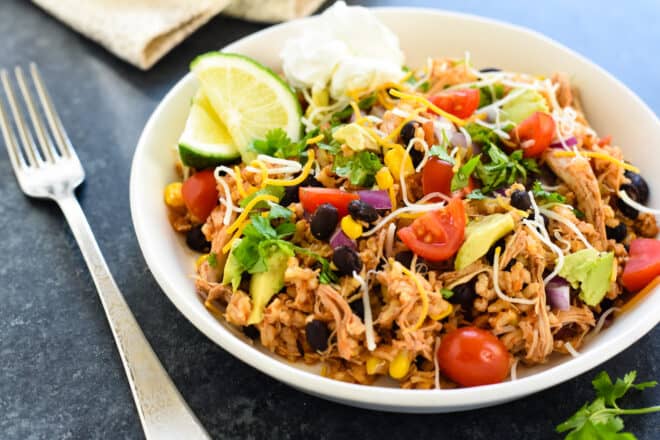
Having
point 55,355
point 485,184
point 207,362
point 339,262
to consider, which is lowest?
point 55,355

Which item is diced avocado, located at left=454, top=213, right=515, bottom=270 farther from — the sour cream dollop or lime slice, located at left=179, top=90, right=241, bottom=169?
lime slice, located at left=179, top=90, right=241, bottom=169

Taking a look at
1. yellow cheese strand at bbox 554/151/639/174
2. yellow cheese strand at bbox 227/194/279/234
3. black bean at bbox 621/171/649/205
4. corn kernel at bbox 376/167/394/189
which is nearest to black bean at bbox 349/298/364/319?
corn kernel at bbox 376/167/394/189

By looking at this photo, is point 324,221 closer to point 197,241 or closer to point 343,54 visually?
point 197,241

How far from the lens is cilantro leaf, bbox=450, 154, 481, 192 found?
3.17 m

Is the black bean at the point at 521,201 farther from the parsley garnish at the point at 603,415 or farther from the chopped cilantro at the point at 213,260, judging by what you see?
the chopped cilantro at the point at 213,260

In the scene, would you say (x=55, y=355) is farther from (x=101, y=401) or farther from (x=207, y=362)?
(x=207, y=362)

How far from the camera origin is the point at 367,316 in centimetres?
287

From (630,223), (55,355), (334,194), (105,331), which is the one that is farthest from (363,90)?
(55,355)

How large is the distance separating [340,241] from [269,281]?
37 centimetres

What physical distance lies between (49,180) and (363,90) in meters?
2.02

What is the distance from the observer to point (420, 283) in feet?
9.20

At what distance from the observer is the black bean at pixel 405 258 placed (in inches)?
115

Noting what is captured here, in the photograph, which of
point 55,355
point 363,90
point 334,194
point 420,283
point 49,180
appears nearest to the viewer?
point 420,283

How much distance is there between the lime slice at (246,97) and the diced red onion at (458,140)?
90cm
